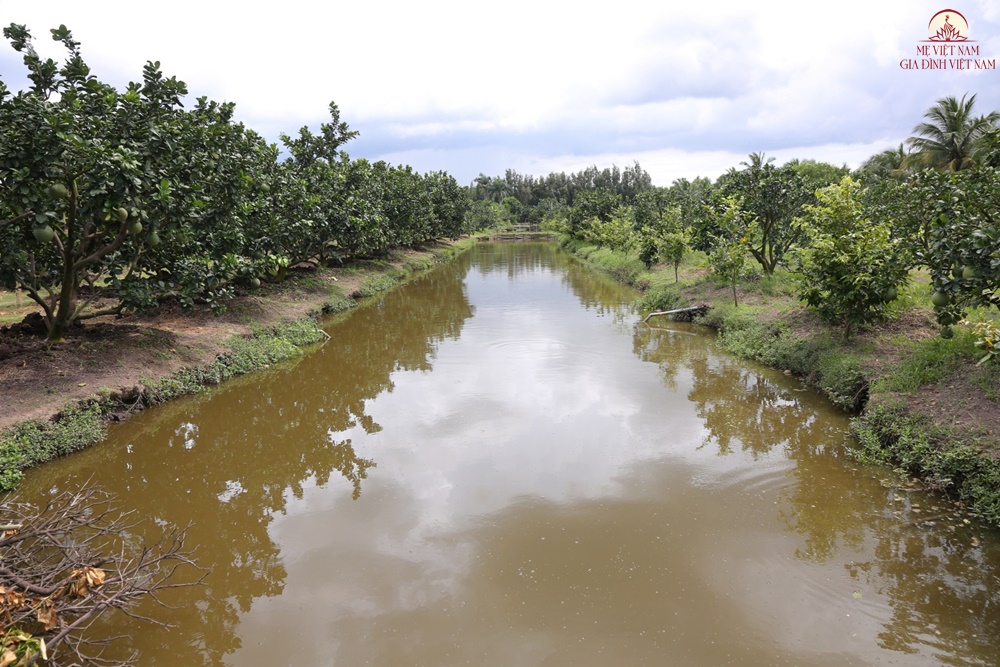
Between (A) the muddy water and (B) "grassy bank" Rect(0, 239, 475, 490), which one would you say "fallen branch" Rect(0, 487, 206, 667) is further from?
(B) "grassy bank" Rect(0, 239, 475, 490)

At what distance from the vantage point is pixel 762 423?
9.82 m

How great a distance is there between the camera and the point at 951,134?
100 feet

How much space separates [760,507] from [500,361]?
301 inches

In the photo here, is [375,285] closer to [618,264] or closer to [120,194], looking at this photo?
[618,264]

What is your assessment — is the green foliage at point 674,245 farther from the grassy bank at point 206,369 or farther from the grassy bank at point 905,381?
the grassy bank at point 206,369

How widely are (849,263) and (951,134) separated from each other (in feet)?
92.8

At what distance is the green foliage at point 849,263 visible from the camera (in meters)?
10.4

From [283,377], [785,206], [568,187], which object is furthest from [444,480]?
[568,187]

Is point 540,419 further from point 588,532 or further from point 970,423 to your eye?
point 970,423

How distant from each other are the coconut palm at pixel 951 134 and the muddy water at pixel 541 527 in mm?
28197

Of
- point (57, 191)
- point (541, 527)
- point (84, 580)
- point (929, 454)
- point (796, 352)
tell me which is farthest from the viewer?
point (796, 352)

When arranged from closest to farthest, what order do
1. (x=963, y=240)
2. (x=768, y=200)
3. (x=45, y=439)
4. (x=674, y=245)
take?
(x=963, y=240) → (x=45, y=439) → (x=768, y=200) → (x=674, y=245)


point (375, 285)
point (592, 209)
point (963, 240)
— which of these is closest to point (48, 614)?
point (963, 240)

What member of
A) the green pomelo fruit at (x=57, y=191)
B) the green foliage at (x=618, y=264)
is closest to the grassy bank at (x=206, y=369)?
the green pomelo fruit at (x=57, y=191)
